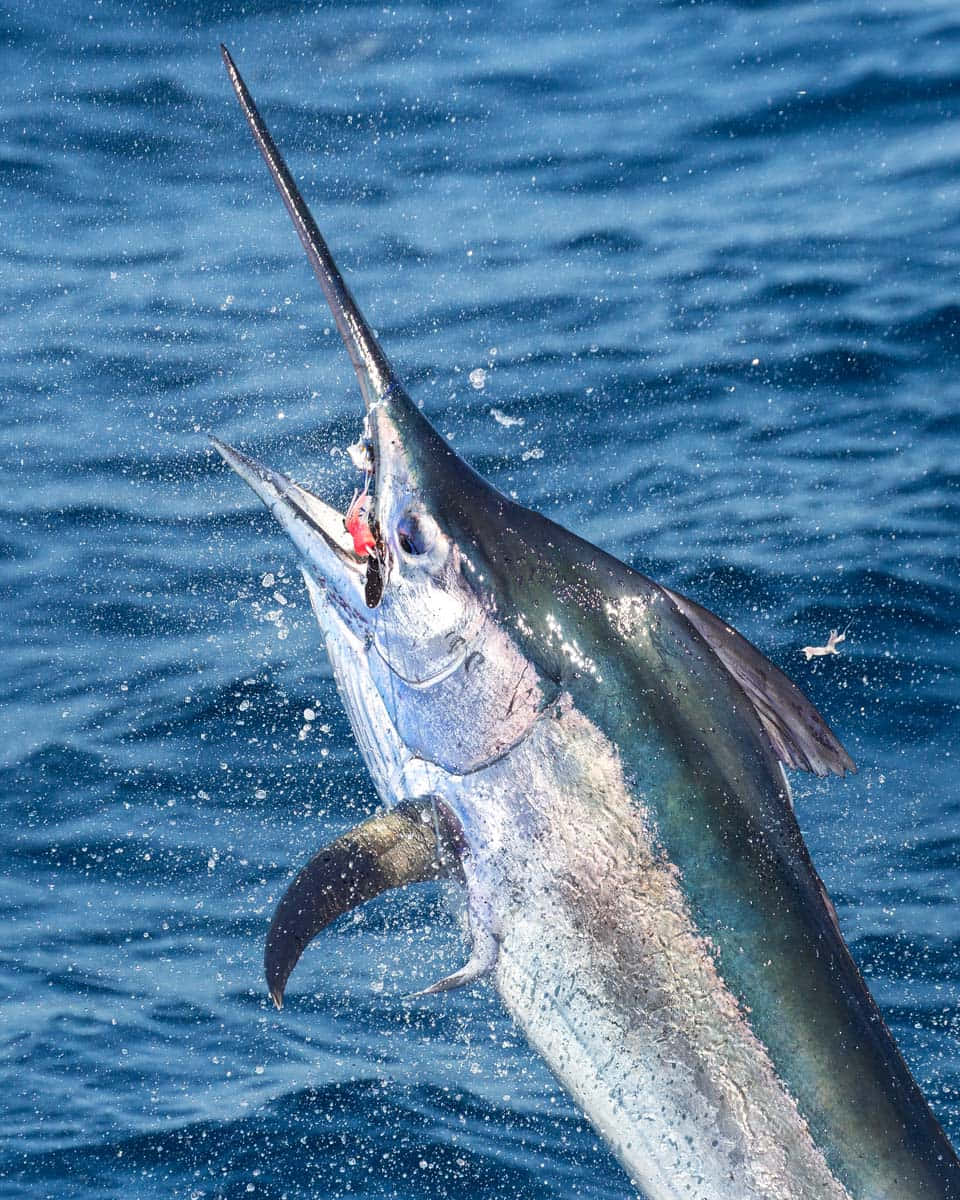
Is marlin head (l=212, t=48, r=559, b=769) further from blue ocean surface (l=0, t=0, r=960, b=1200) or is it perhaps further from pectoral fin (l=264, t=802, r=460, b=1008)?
blue ocean surface (l=0, t=0, r=960, b=1200)

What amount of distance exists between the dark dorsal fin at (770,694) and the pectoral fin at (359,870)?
2.46 ft

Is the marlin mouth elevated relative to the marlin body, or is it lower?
elevated

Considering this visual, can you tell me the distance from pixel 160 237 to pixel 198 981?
569 cm

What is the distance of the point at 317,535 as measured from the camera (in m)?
3.90

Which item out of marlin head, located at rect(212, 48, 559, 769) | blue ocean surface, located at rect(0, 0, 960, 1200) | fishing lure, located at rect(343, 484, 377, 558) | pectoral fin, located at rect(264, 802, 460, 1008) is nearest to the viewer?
pectoral fin, located at rect(264, 802, 460, 1008)

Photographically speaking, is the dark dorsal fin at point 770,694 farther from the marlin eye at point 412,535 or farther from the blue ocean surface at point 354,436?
the blue ocean surface at point 354,436

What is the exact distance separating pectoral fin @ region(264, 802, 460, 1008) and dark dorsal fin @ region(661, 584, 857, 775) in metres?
0.75

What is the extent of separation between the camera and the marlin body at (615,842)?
3.39 m

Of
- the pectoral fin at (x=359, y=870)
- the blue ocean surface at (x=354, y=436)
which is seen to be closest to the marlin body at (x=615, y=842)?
the pectoral fin at (x=359, y=870)

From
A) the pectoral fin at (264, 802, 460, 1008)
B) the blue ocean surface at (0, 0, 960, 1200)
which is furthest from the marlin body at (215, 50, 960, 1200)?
the blue ocean surface at (0, 0, 960, 1200)

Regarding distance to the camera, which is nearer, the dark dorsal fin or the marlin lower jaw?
the dark dorsal fin

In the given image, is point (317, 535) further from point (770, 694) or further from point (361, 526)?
point (770, 694)

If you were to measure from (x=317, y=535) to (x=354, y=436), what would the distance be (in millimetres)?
5278

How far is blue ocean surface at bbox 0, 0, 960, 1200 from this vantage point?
23.1 ft
